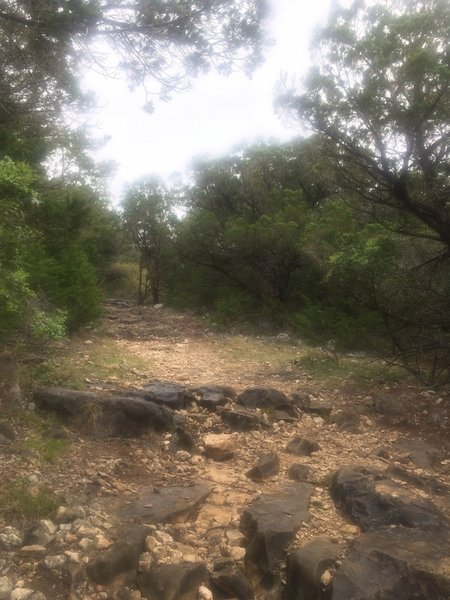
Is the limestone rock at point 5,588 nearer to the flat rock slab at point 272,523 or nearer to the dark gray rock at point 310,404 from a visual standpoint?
the flat rock slab at point 272,523

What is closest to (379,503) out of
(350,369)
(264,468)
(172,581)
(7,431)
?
(264,468)

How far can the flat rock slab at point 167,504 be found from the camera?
3.77 metres

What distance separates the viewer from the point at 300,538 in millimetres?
3660

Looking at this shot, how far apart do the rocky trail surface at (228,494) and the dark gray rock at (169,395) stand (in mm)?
23

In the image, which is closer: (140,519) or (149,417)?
(140,519)

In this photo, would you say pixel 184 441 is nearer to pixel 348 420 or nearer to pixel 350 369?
pixel 348 420

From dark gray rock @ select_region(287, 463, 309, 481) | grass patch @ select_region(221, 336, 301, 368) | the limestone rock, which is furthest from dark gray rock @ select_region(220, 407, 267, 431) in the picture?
grass patch @ select_region(221, 336, 301, 368)

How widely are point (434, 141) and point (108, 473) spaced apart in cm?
671

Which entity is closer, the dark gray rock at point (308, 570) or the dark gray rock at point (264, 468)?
the dark gray rock at point (308, 570)

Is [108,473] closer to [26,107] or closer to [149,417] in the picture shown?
[149,417]

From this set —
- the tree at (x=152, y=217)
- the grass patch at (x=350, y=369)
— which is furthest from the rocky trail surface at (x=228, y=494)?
the tree at (x=152, y=217)

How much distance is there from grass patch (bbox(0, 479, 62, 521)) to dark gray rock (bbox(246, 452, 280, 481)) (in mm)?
1801

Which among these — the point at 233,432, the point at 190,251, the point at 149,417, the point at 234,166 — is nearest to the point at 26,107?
the point at 149,417

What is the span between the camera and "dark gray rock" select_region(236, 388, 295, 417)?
676cm
